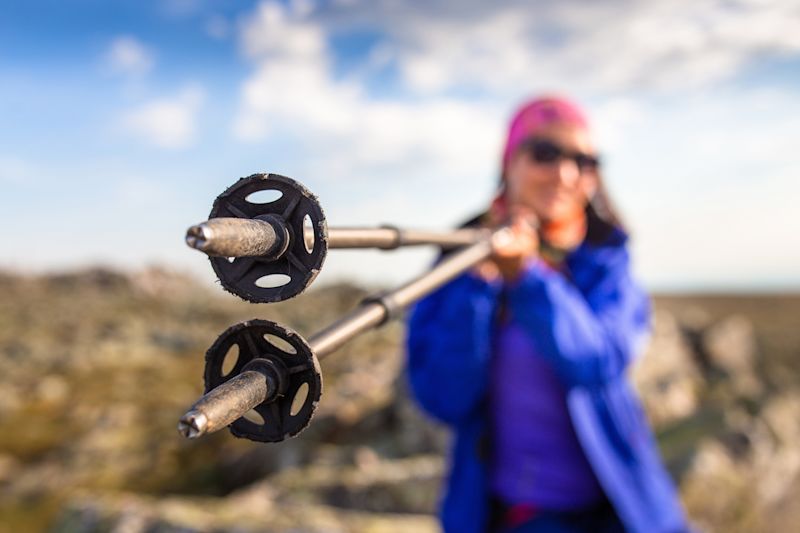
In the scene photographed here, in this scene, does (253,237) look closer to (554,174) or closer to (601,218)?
(554,174)

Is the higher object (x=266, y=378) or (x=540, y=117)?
(x=540, y=117)

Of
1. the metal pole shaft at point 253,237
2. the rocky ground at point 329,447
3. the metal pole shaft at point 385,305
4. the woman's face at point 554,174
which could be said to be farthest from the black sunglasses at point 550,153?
the metal pole shaft at point 253,237

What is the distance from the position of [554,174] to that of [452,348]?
1783 mm

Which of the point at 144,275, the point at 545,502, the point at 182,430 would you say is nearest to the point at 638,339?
the point at 545,502

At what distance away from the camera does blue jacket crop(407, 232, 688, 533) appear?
4746 millimetres

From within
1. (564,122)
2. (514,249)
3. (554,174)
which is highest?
(564,122)

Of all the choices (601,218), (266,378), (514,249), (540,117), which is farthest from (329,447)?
(266,378)

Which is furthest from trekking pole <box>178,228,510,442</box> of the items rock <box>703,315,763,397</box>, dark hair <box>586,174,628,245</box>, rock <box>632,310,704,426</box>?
rock <box>703,315,763,397</box>

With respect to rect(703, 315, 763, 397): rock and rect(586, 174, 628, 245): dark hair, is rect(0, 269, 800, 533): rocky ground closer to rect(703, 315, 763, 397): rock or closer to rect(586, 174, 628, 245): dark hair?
rect(703, 315, 763, 397): rock

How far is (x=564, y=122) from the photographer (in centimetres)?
548

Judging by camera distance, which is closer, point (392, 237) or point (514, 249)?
point (392, 237)

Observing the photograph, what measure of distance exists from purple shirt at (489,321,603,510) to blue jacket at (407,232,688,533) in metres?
0.14

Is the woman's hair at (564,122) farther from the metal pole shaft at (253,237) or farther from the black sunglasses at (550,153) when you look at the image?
the metal pole shaft at (253,237)

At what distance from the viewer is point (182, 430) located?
1650 millimetres
